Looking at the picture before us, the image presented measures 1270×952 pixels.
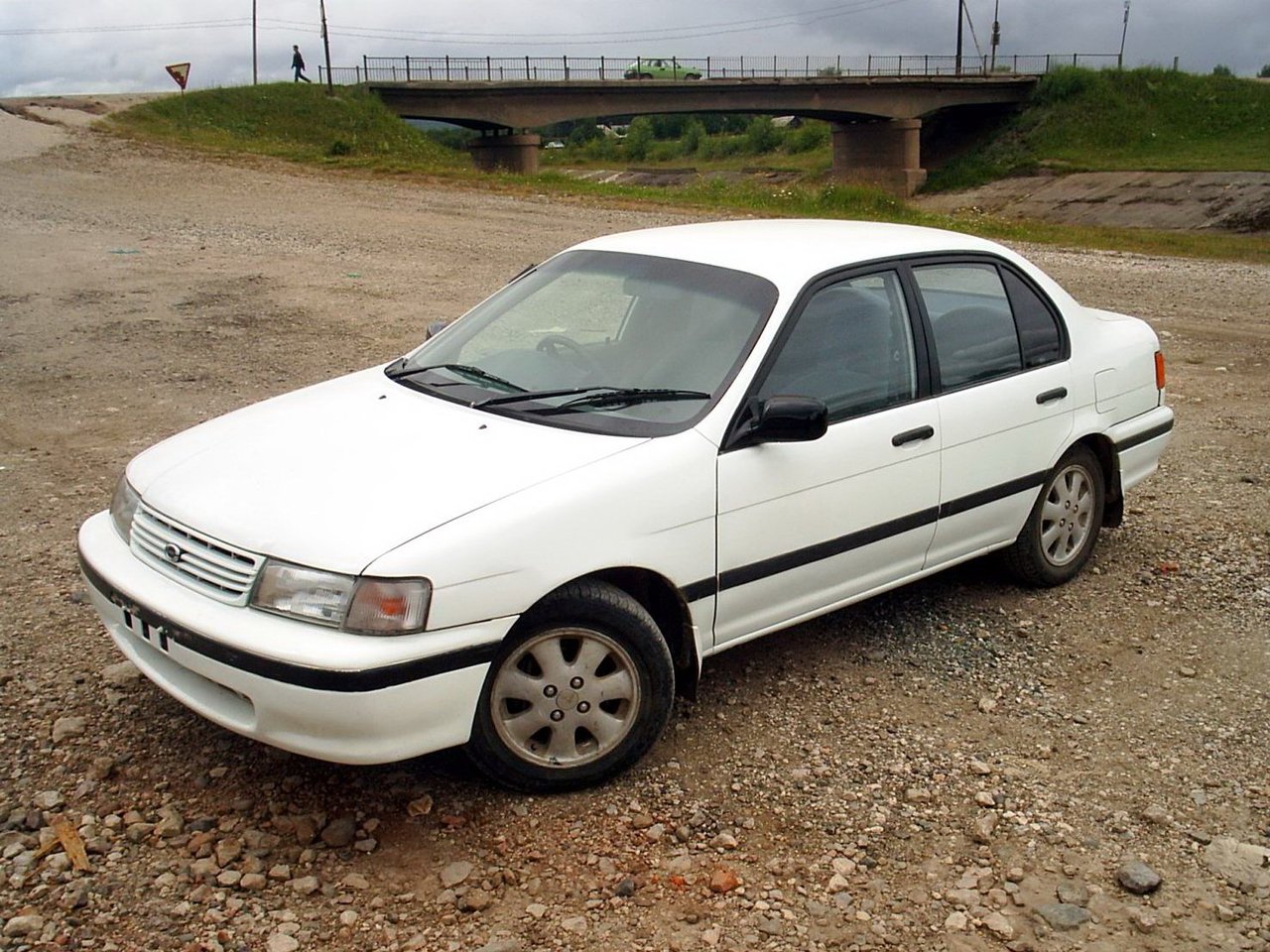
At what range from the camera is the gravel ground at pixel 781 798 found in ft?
10.5

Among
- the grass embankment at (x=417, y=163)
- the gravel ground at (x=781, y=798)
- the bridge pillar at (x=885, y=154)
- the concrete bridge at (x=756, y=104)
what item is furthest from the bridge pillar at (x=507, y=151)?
the gravel ground at (x=781, y=798)

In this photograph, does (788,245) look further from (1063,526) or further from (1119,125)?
(1119,125)

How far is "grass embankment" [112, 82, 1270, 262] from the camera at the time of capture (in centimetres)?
2302

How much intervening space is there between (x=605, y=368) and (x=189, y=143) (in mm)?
28618

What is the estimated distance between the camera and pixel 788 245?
15.5 feet

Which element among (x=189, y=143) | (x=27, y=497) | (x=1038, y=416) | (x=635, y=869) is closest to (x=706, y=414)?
(x=635, y=869)

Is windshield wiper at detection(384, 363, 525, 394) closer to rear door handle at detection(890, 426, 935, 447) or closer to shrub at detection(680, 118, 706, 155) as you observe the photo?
rear door handle at detection(890, 426, 935, 447)

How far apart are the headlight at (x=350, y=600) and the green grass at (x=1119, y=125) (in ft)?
156

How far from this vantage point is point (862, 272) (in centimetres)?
461

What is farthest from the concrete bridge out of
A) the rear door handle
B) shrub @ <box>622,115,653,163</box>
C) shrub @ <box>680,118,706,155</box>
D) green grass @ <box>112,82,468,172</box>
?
the rear door handle

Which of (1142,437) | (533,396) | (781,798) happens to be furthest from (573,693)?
(1142,437)

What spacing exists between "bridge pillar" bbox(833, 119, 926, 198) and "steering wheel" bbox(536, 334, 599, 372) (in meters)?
51.1

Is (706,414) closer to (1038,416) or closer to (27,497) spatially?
(1038,416)

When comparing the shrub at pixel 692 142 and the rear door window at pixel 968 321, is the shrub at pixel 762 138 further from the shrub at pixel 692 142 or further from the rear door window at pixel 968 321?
the rear door window at pixel 968 321
